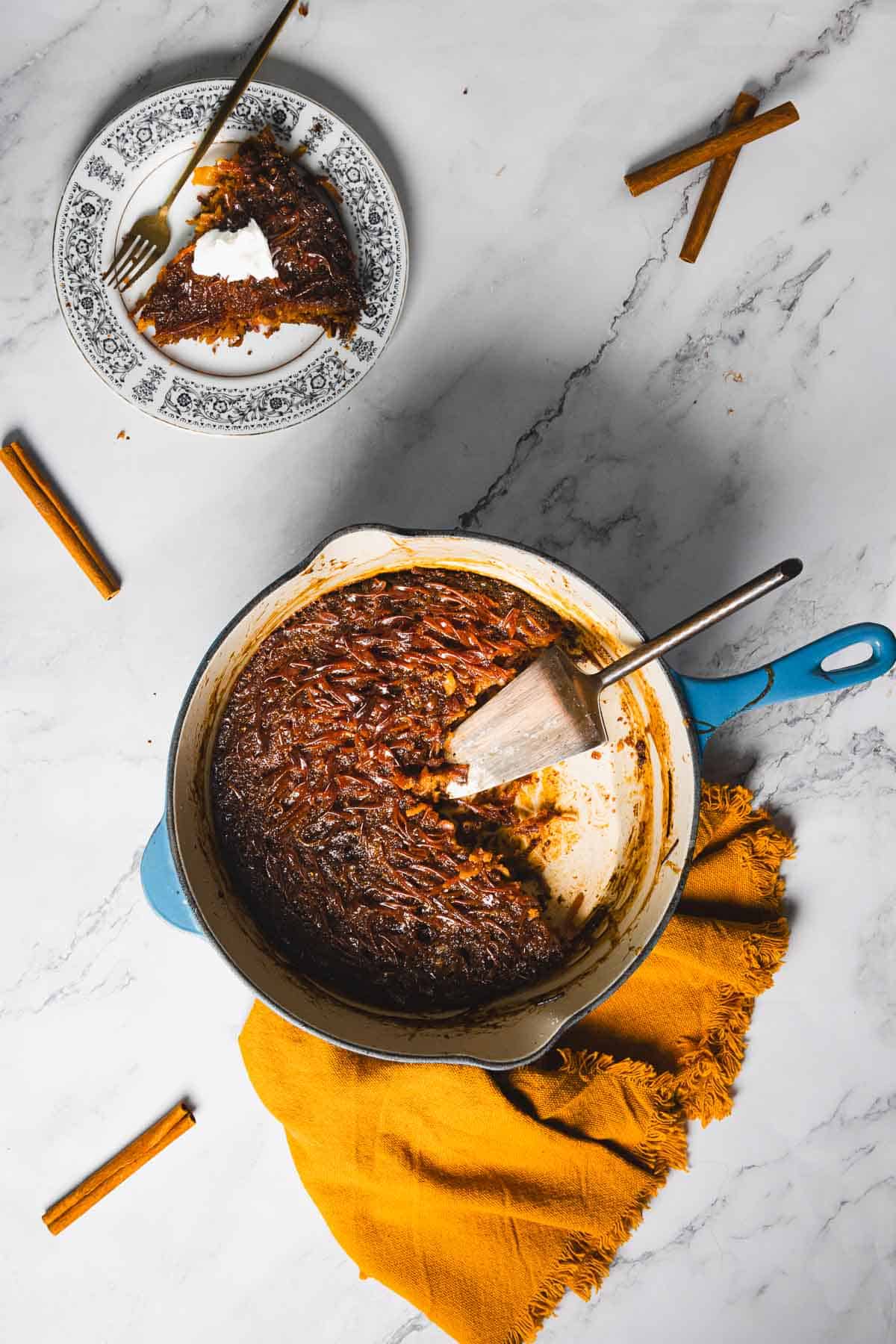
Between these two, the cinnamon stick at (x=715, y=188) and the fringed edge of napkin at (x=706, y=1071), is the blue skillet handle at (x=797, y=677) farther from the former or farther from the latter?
the cinnamon stick at (x=715, y=188)

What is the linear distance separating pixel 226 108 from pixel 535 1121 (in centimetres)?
242

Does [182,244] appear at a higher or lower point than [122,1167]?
higher

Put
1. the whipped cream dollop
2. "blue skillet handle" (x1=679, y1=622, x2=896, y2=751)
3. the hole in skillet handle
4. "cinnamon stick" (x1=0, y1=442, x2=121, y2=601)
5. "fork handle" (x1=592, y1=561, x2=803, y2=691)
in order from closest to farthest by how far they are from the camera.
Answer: "fork handle" (x1=592, y1=561, x2=803, y2=691)
"blue skillet handle" (x1=679, y1=622, x2=896, y2=751)
the whipped cream dollop
"cinnamon stick" (x1=0, y1=442, x2=121, y2=601)
the hole in skillet handle

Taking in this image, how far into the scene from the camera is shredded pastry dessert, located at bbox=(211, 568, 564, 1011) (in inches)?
79.8

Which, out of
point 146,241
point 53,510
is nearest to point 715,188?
point 146,241

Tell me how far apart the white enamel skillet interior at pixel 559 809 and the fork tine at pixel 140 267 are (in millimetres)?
852

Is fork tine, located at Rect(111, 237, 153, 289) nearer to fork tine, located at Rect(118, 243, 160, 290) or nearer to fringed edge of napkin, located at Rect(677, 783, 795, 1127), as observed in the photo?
fork tine, located at Rect(118, 243, 160, 290)

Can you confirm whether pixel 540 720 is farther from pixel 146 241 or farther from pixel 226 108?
pixel 226 108

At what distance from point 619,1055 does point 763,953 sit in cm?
43

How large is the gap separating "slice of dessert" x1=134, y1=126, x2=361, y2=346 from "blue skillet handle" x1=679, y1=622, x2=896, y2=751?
115cm

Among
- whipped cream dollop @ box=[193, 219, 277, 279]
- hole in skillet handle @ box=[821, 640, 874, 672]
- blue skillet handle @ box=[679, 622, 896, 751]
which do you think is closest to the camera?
blue skillet handle @ box=[679, 622, 896, 751]

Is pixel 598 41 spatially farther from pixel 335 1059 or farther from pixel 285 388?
pixel 335 1059

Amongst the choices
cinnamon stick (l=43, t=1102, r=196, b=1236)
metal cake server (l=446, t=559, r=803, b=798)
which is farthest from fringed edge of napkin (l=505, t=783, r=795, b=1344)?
cinnamon stick (l=43, t=1102, r=196, b=1236)

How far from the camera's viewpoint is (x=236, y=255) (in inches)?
79.7
